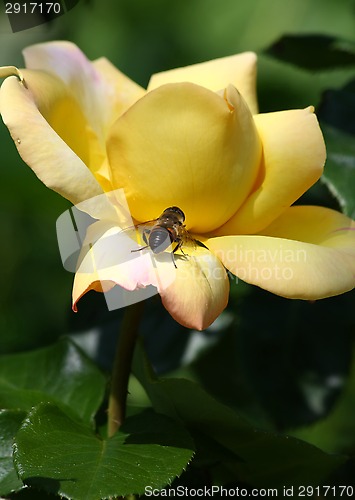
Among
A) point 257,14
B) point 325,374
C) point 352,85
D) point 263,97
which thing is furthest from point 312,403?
point 257,14

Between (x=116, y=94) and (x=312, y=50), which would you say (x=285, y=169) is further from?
(x=312, y=50)

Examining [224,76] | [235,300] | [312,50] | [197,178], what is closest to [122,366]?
[197,178]

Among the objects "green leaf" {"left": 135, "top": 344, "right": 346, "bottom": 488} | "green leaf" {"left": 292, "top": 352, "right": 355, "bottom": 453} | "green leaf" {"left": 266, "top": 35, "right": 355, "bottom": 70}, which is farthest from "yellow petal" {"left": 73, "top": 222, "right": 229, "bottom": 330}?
"green leaf" {"left": 292, "top": 352, "right": 355, "bottom": 453}

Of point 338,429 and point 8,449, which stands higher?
point 8,449

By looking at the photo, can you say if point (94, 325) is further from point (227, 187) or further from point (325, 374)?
point (227, 187)

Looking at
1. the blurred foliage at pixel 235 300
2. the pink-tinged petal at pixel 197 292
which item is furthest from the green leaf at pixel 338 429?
the pink-tinged petal at pixel 197 292

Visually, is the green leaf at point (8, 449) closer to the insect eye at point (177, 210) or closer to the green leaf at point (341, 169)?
the insect eye at point (177, 210)
